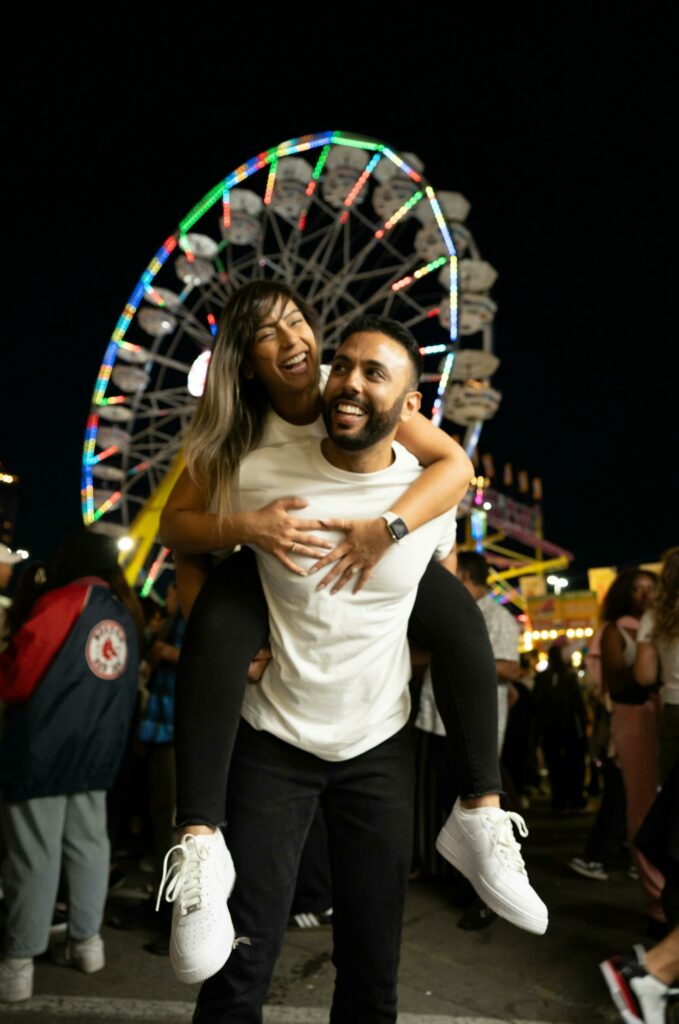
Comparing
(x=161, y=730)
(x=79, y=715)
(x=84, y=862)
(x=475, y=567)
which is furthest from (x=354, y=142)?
(x=84, y=862)

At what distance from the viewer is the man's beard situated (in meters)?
1.97

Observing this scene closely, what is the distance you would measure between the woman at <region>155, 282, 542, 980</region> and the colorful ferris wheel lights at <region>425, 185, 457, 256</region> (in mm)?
13209

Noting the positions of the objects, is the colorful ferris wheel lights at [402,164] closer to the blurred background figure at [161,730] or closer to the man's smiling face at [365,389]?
the blurred background figure at [161,730]

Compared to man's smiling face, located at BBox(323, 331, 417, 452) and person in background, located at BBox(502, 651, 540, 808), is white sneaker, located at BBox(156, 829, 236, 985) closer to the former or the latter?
man's smiling face, located at BBox(323, 331, 417, 452)

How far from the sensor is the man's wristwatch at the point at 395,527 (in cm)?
195

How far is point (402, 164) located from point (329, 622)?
561 inches

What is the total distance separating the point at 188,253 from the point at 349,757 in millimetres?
15867

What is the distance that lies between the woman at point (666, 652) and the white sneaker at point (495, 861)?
81.6 inches

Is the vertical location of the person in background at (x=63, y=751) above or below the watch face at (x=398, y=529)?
below

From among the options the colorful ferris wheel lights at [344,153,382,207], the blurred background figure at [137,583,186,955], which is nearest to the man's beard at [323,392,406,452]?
the blurred background figure at [137,583,186,955]

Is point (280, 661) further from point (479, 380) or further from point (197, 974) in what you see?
point (479, 380)

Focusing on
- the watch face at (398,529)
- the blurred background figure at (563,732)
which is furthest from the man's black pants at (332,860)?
the blurred background figure at (563,732)

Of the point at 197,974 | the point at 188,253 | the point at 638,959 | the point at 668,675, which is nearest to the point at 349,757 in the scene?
the point at 197,974

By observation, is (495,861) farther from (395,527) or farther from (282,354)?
(282,354)
